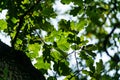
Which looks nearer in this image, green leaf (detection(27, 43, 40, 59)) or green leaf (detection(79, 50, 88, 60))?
green leaf (detection(79, 50, 88, 60))

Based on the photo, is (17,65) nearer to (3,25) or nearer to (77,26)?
(3,25)

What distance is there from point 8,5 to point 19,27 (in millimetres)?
172

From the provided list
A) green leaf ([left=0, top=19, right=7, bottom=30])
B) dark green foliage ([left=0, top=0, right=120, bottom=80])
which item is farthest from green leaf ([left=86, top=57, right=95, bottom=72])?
green leaf ([left=0, top=19, right=7, bottom=30])

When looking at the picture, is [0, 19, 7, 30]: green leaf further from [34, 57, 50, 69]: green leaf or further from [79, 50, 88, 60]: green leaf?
[79, 50, 88, 60]: green leaf

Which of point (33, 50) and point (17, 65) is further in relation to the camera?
point (33, 50)

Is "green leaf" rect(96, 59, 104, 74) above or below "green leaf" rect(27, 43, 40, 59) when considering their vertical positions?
below

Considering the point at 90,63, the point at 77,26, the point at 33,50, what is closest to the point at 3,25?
the point at 33,50

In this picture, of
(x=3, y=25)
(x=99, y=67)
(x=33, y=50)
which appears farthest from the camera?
(x=33, y=50)

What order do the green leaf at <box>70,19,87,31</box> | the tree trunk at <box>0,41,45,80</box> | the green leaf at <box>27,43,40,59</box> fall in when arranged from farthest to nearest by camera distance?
the green leaf at <box>27,43,40,59</box> < the green leaf at <box>70,19,87,31</box> < the tree trunk at <box>0,41,45,80</box>

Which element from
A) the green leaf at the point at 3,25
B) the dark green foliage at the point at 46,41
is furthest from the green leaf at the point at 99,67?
the green leaf at the point at 3,25

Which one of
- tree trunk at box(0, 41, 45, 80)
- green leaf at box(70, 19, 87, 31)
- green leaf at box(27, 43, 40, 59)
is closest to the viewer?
tree trunk at box(0, 41, 45, 80)

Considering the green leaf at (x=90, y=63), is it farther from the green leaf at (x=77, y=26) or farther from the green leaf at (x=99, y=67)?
the green leaf at (x=77, y=26)

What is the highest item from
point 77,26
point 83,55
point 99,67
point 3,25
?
point 3,25

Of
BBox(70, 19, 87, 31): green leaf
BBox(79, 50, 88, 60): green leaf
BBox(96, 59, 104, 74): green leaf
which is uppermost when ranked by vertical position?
BBox(70, 19, 87, 31): green leaf
